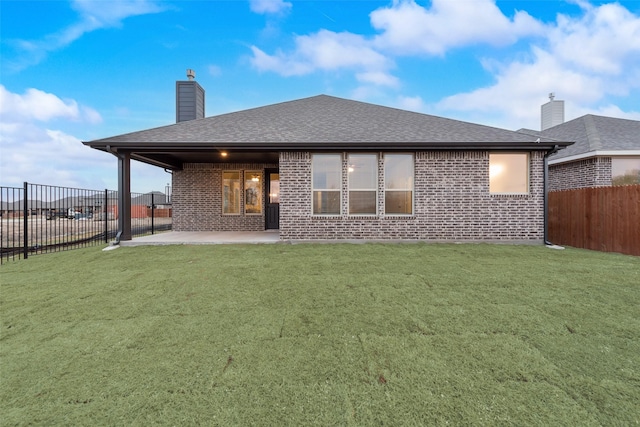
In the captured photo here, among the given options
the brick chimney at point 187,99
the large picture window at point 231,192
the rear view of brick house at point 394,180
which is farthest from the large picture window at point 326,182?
the brick chimney at point 187,99

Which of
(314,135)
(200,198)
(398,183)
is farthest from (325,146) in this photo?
(200,198)

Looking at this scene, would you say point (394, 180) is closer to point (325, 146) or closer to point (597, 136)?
point (325, 146)

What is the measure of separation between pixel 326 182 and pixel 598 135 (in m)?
11.3

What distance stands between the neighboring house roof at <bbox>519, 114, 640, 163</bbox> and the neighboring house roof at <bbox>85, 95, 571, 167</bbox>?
4.01 metres

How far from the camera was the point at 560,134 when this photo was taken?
12562 mm

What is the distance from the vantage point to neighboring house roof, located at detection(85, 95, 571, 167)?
24.7 feet

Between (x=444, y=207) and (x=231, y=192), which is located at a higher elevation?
(x=231, y=192)

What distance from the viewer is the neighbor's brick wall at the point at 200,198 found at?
11000mm

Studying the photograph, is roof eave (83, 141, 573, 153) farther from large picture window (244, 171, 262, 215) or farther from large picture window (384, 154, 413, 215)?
large picture window (244, 171, 262, 215)

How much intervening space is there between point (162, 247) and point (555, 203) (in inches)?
472

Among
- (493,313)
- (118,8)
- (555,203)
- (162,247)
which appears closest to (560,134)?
(555,203)

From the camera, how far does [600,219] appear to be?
735 centimetres

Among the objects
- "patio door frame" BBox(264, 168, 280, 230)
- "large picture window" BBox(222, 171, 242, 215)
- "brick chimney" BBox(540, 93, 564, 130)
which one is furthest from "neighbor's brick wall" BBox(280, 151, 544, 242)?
"brick chimney" BBox(540, 93, 564, 130)

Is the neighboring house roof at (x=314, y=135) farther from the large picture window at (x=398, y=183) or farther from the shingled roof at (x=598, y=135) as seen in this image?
the shingled roof at (x=598, y=135)
